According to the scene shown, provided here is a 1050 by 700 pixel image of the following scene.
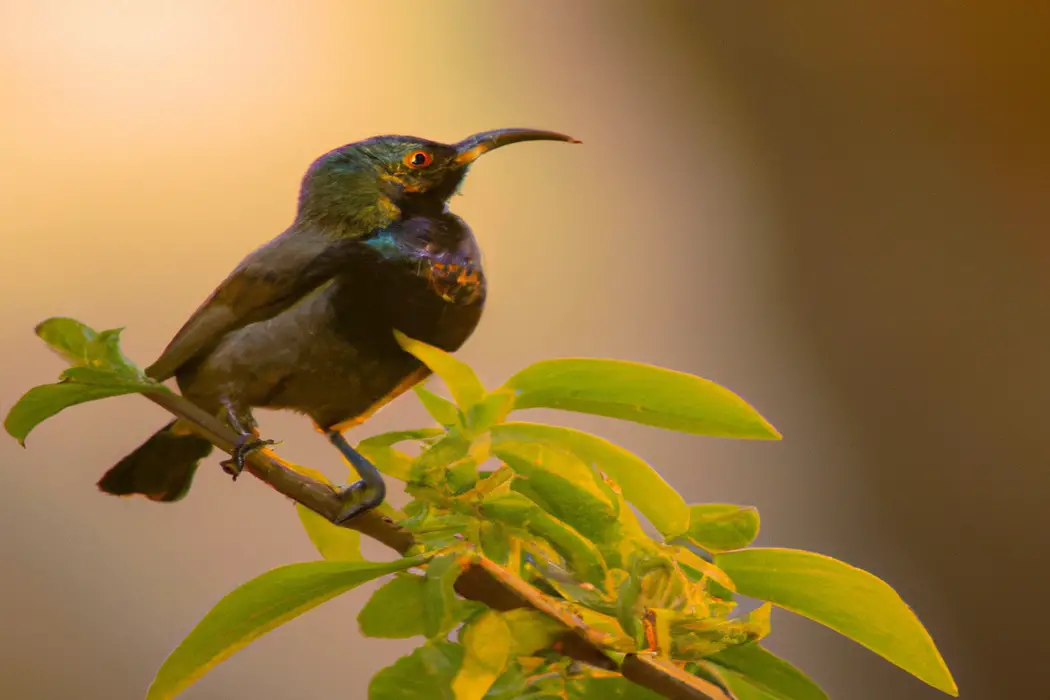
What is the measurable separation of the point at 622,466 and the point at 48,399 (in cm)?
23

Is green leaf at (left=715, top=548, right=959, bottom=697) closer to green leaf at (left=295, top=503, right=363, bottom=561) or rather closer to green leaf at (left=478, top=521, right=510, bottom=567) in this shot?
green leaf at (left=478, top=521, right=510, bottom=567)

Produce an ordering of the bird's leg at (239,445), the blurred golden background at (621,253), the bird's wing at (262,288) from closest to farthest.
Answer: the bird's leg at (239,445), the bird's wing at (262,288), the blurred golden background at (621,253)

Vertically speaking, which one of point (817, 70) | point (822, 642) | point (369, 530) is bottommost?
point (822, 642)

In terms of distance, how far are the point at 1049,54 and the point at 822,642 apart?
0.93 m

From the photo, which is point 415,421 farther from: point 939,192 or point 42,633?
point 939,192

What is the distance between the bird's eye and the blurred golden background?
0.40m

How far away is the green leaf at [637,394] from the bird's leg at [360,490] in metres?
0.09

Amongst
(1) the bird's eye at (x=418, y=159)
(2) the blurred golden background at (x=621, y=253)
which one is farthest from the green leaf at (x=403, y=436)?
(2) the blurred golden background at (x=621, y=253)

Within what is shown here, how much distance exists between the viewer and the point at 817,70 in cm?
128

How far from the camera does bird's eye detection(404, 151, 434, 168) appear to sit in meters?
0.54

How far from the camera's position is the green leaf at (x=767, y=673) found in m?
0.35

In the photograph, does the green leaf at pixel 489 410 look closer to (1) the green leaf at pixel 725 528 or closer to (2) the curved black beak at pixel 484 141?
(1) the green leaf at pixel 725 528

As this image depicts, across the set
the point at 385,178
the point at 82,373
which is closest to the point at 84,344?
the point at 82,373

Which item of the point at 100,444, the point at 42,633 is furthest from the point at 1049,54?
the point at 42,633
